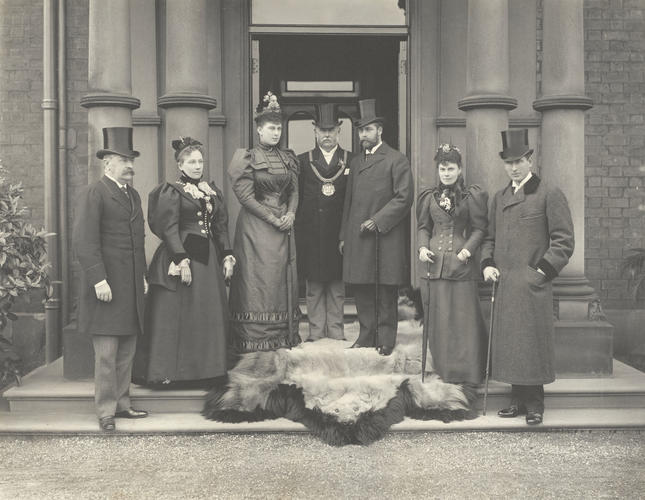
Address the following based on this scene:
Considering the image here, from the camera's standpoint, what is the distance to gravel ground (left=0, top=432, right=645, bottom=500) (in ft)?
15.4

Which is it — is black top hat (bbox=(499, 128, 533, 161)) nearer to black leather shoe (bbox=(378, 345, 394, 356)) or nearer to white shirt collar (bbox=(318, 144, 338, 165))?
white shirt collar (bbox=(318, 144, 338, 165))

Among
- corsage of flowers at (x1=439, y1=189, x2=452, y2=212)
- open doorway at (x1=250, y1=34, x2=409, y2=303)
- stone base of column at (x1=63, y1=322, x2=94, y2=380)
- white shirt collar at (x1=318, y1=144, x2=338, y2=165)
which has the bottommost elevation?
stone base of column at (x1=63, y1=322, x2=94, y2=380)

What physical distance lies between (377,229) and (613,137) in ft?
12.1

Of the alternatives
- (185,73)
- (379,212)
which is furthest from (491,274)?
(185,73)

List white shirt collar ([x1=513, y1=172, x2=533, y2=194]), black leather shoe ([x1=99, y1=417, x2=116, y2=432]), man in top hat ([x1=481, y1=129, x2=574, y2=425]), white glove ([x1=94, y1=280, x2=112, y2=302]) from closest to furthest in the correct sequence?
white glove ([x1=94, y1=280, x2=112, y2=302]) < black leather shoe ([x1=99, y1=417, x2=116, y2=432]) < man in top hat ([x1=481, y1=129, x2=574, y2=425]) < white shirt collar ([x1=513, y1=172, x2=533, y2=194])

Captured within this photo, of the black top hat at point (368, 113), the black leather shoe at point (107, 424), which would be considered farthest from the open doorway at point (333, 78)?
the black leather shoe at point (107, 424)

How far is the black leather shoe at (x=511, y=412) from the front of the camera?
595 centimetres

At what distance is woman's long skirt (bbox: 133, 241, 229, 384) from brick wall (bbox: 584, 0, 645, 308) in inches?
176

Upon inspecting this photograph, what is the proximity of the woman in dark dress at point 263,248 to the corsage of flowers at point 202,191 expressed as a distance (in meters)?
0.30

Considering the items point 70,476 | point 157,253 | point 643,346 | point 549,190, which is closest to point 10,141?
point 157,253

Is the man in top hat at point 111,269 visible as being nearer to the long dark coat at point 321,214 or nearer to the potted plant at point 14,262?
the potted plant at point 14,262

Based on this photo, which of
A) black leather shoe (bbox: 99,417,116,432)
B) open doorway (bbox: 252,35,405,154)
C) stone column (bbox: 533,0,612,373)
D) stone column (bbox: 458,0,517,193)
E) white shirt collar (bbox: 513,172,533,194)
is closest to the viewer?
black leather shoe (bbox: 99,417,116,432)

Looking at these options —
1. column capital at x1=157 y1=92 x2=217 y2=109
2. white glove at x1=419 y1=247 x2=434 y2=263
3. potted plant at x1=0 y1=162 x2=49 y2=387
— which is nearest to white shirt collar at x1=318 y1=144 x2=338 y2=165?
column capital at x1=157 y1=92 x2=217 y2=109

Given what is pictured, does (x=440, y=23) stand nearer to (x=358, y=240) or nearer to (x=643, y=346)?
(x=358, y=240)
